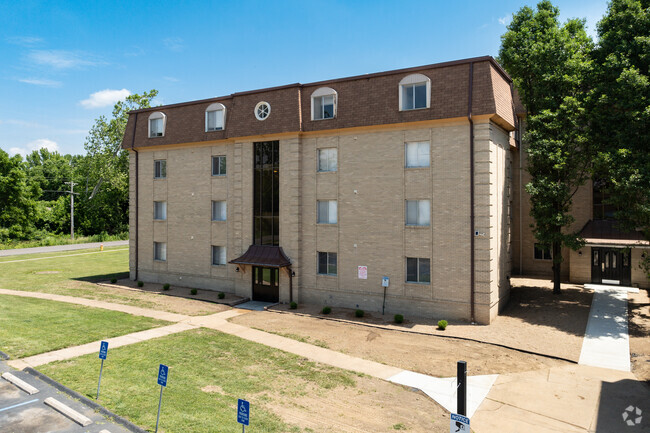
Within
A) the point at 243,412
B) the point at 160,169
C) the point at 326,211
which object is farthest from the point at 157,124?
the point at 243,412

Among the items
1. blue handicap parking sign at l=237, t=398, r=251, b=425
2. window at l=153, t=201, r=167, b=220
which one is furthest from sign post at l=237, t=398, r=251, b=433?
window at l=153, t=201, r=167, b=220

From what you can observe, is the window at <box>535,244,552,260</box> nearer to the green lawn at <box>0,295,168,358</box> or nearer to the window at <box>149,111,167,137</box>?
the green lawn at <box>0,295,168,358</box>

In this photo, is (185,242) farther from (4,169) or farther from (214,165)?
(4,169)

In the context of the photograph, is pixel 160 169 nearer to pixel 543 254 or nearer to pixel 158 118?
pixel 158 118

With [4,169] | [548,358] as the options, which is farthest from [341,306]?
[4,169]

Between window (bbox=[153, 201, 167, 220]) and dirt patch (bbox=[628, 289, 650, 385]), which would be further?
window (bbox=[153, 201, 167, 220])

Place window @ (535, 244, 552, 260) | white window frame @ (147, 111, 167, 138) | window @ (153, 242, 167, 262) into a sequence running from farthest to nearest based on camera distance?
window @ (153, 242, 167, 262), window @ (535, 244, 552, 260), white window frame @ (147, 111, 167, 138)

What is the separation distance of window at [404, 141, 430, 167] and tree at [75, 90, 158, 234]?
175 ft

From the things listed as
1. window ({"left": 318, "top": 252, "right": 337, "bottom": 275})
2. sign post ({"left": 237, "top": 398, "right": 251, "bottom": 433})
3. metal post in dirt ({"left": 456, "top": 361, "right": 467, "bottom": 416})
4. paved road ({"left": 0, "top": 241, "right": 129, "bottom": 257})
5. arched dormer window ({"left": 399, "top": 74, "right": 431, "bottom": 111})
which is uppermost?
arched dormer window ({"left": 399, "top": 74, "right": 431, "bottom": 111})

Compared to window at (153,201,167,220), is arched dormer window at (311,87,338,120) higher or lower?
higher

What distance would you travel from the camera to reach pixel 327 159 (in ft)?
83.0

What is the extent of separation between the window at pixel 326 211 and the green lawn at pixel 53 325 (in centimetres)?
1035

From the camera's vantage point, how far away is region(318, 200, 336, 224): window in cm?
2512

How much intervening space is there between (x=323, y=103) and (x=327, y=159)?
10.8ft
